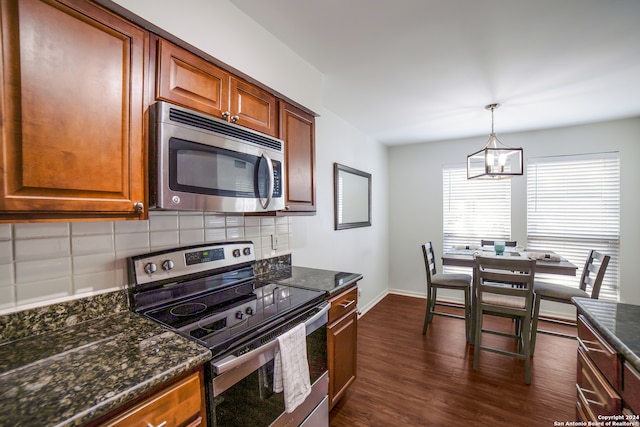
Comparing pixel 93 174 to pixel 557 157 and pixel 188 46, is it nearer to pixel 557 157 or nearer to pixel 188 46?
pixel 188 46

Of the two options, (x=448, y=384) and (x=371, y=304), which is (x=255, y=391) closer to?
(x=448, y=384)

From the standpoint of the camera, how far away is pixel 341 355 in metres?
1.84

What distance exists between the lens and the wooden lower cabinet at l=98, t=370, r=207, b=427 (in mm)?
760

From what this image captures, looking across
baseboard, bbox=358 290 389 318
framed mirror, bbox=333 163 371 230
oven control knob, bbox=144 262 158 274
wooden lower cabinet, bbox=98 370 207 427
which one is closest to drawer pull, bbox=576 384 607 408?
wooden lower cabinet, bbox=98 370 207 427

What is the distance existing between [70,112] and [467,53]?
2.17m

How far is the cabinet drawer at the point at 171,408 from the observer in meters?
0.76

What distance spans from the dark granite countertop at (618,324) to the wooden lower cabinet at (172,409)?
4.60ft

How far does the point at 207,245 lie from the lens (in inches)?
63.7

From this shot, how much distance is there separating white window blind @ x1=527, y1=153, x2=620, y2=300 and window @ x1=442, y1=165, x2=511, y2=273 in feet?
0.94

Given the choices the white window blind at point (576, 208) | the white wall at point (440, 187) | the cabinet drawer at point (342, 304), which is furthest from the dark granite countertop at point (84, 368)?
the white window blind at point (576, 208)

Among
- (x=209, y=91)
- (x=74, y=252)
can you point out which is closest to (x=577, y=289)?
(x=209, y=91)

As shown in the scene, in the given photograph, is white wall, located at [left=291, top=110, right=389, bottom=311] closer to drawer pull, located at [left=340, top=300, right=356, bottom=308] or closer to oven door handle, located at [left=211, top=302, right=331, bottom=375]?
drawer pull, located at [left=340, top=300, right=356, bottom=308]

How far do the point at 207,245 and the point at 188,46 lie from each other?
99 centimetres

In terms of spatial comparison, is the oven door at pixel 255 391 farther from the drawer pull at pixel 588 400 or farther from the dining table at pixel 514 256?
the dining table at pixel 514 256
